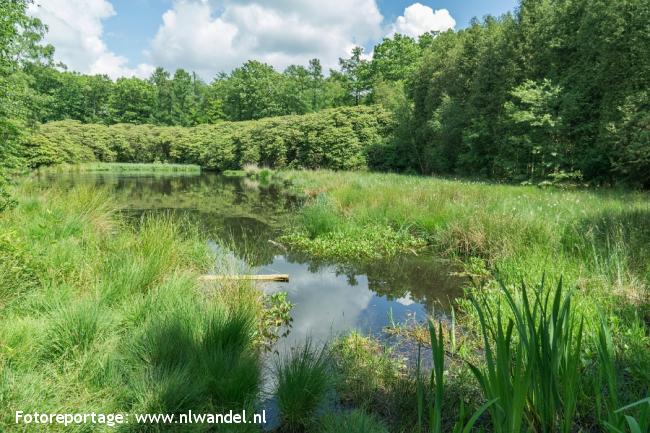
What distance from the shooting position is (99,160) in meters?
42.5

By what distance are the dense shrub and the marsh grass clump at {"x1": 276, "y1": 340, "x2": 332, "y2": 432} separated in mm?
25861

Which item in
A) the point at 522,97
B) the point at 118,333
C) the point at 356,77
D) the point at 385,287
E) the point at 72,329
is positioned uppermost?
the point at 356,77

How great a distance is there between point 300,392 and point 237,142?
37.9 meters

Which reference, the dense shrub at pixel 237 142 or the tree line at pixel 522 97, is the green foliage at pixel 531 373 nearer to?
the tree line at pixel 522 97

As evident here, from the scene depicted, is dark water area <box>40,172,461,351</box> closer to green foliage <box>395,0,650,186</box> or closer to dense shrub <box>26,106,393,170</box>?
green foliage <box>395,0,650,186</box>

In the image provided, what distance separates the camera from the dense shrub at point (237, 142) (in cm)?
2925

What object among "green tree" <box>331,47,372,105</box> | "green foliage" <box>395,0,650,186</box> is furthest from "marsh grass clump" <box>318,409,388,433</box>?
"green tree" <box>331,47,372,105</box>

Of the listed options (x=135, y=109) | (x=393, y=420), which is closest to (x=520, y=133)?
(x=393, y=420)

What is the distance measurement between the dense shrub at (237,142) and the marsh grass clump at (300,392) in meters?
25.9

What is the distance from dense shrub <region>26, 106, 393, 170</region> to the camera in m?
29.2

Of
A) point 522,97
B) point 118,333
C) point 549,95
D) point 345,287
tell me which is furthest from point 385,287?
point 549,95

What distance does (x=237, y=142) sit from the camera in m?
38.3

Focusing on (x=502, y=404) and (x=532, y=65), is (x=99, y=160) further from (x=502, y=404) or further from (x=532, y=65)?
(x=502, y=404)

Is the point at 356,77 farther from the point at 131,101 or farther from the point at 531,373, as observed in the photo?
the point at 531,373
